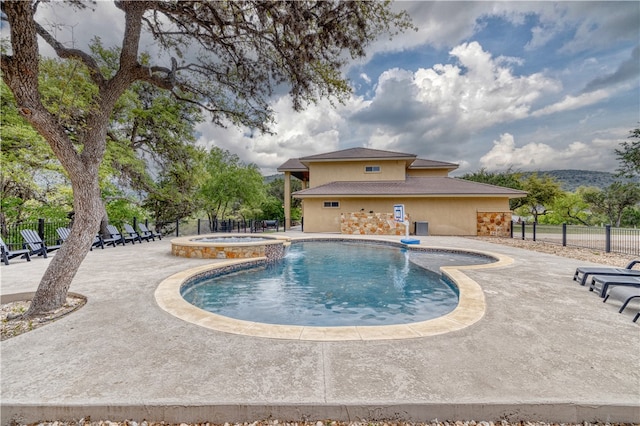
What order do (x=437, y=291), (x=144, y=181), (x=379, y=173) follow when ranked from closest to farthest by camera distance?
(x=437, y=291)
(x=144, y=181)
(x=379, y=173)

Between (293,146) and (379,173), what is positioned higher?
(293,146)

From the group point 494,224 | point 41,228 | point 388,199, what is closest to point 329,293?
point 41,228

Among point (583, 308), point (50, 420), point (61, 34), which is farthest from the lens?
point (61, 34)

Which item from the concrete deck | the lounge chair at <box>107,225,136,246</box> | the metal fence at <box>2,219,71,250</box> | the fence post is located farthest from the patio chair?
the concrete deck

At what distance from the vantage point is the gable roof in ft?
64.8

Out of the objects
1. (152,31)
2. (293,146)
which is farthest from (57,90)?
(293,146)

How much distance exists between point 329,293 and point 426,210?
13690mm

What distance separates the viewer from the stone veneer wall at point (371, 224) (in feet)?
57.0

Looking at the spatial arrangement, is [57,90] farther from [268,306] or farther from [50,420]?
[50,420]

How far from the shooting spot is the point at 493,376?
250 centimetres

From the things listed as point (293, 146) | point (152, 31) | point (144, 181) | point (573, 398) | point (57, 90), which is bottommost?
point (573, 398)

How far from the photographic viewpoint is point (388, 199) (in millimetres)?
18453

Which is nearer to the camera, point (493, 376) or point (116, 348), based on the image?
point (493, 376)

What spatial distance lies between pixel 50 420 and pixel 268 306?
364 centimetres
